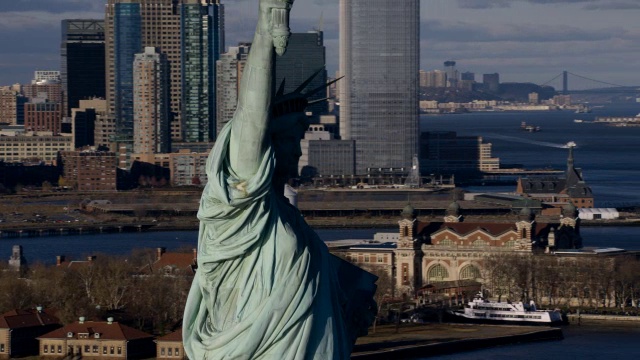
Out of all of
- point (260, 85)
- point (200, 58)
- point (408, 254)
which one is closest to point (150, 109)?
point (200, 58)

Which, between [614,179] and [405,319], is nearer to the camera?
[405,319]

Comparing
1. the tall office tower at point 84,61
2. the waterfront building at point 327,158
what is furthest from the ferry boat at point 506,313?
the tall office tower at point 84,61

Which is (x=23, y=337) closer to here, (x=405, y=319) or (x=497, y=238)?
(x=405, y=319)

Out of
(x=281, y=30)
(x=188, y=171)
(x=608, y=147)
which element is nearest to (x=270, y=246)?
(x=281, y=30)

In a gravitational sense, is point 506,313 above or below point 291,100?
below

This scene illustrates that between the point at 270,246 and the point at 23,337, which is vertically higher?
the point at 270,246

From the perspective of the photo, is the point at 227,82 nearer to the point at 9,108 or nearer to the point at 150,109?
the point at 150,109
